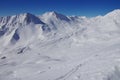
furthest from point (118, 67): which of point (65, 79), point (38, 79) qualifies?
point (38, 79)

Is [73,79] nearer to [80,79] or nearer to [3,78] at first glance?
[80,79]

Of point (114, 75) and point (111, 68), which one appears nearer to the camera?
point (114, 75)

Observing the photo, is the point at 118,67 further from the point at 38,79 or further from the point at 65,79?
the point at 38,79

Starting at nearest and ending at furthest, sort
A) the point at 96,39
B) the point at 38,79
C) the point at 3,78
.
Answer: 1. the point at 38,79
2. the point at 3,78
3. the point at 96,39

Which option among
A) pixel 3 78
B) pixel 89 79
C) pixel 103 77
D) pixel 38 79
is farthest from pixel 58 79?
pixel 3 78

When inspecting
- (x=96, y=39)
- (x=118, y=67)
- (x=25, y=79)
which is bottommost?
(x=118, y=67)

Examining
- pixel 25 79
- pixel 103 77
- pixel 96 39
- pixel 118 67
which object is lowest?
pixel 103 77

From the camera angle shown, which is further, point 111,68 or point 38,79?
point 38,79

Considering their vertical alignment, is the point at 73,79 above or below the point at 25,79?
below

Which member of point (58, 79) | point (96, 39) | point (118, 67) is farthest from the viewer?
point (96, 39)
